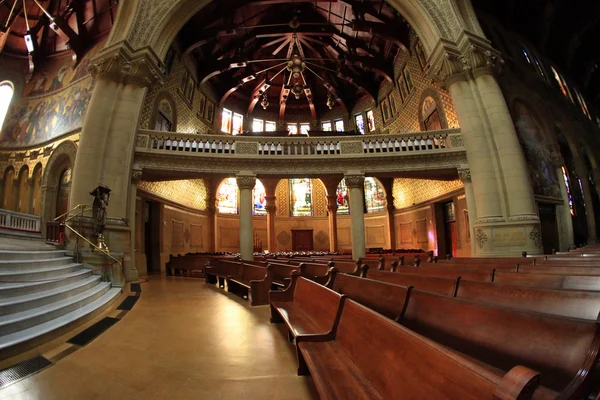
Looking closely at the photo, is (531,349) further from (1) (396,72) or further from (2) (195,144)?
(1) (396,72)

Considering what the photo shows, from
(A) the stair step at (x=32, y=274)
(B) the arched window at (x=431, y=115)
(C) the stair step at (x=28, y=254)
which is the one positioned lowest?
(A) the stair step at (x=32, y=274)

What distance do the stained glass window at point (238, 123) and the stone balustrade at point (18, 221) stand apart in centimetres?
1322

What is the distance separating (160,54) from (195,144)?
4.00 m

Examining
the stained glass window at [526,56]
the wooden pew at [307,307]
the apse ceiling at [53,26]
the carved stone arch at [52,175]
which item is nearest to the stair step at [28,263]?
the wooden pew at [307,307]

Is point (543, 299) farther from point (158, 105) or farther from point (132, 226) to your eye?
point (158, 105)

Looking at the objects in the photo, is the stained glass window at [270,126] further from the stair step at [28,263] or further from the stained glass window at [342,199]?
the stair step at [28,263]

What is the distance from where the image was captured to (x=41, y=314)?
3676 mm

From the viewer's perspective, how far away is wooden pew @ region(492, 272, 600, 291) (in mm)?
2404

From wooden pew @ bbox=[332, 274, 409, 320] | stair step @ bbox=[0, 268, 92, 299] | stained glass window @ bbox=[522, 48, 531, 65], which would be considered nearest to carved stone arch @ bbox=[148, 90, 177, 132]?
stair step @ bbox=[0, 268, 92, 299]

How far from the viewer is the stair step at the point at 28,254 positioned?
5157mm

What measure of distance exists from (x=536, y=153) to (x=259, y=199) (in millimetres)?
16690

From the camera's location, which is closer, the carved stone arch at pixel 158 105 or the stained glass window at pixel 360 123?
the carved stone arch at pixel 158 105

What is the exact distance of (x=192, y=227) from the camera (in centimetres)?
1709

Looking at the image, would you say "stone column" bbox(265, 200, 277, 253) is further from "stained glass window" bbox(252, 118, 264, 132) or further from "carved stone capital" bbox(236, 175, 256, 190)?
"carved stone capital" bbox(236, 175, 256, 190)
